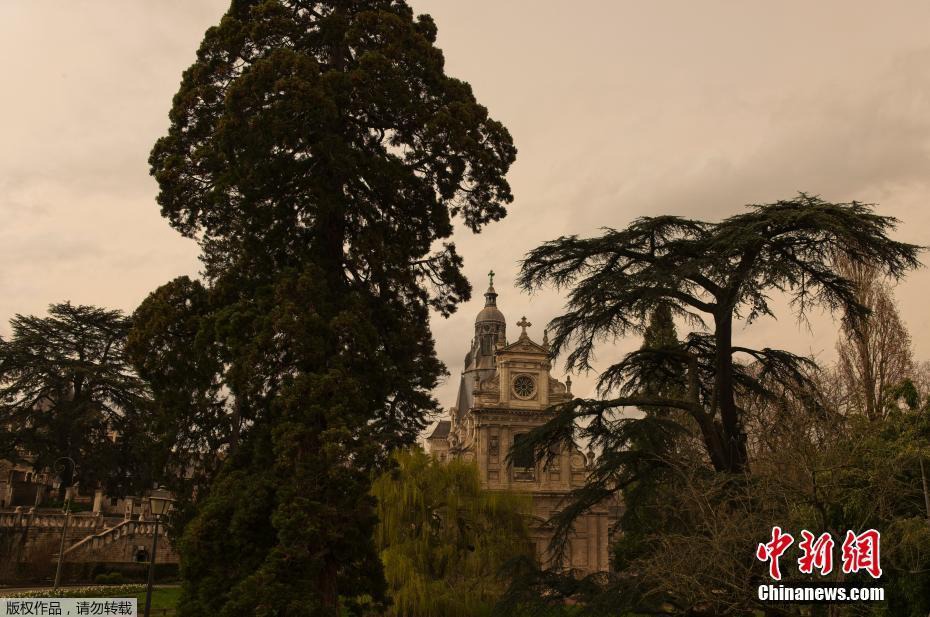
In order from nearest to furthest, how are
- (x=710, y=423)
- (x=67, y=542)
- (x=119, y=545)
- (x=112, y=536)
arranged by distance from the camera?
(x=710, y=423), (x=67, y=542), (x=112, y=536), (x=119, y=545)

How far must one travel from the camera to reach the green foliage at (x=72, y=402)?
121 ft

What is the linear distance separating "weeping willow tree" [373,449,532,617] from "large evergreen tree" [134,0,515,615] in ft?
33.2

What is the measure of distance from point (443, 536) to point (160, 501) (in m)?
12.3

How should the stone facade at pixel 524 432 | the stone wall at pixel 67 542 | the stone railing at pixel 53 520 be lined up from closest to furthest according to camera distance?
the stone wall at pixel 67 542 < the stone railing at pixel 53 520 < the stone facade at pixel 524 432

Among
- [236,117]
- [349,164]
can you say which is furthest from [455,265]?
[236,117]

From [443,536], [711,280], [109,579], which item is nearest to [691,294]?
[711,280]

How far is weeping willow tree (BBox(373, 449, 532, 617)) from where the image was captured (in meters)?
24.5

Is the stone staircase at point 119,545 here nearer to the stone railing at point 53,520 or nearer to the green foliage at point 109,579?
the stone railing at point 53,520

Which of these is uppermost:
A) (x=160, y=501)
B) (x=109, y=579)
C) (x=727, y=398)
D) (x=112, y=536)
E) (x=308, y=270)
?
(x=308, y=270)

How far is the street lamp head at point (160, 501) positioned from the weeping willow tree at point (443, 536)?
919 cm

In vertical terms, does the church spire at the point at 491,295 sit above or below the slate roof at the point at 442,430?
above

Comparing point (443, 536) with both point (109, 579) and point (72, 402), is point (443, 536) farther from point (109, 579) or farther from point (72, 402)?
point (72, 402)

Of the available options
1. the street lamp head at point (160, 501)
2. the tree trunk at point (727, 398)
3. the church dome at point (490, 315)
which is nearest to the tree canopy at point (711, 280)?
the tree trunk at point (727, 398)

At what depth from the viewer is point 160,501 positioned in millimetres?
16328
